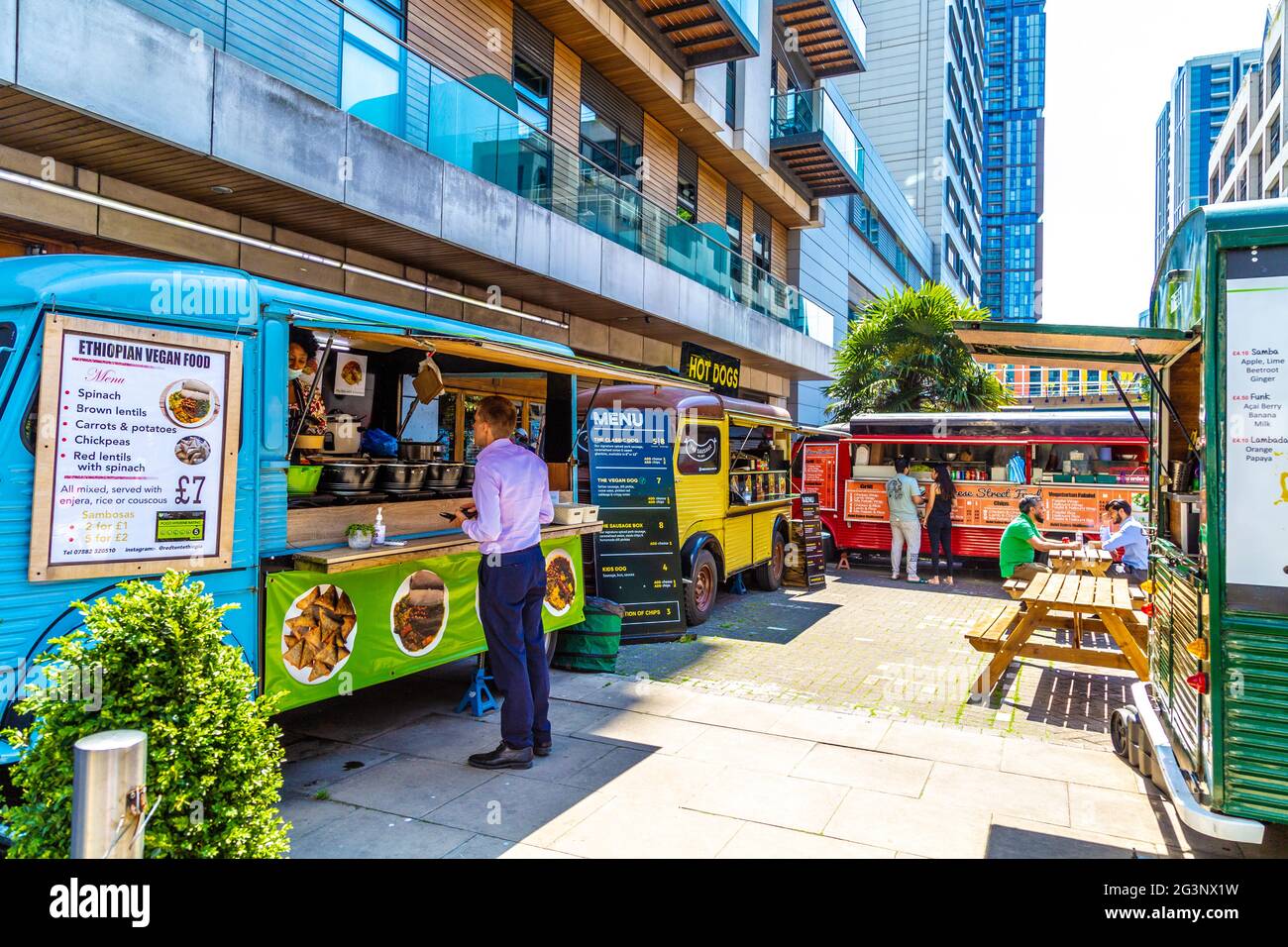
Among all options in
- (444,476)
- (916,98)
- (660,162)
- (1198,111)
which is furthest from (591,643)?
(1198,111)

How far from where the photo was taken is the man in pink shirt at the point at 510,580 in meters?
5.04

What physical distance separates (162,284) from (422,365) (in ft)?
8.54

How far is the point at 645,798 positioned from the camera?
4652 millimetres

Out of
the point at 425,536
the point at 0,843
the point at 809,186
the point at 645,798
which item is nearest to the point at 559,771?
the point at 645,798

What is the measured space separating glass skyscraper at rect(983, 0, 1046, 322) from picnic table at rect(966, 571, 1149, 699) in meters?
153

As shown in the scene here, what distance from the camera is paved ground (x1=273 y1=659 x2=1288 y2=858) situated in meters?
4.14

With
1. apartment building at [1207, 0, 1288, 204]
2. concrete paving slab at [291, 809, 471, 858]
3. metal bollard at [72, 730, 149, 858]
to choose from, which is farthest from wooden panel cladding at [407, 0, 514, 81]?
apartment building at [1207, 0, 1288, 204]

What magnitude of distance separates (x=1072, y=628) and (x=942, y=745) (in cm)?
238

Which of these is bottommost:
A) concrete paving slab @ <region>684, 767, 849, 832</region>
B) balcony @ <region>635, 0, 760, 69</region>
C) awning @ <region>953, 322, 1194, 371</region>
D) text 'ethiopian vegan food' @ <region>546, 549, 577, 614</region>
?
concrete paving slab @ <region>684, 767, 849, 832</region>

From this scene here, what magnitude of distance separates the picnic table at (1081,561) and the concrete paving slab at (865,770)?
17.6ft

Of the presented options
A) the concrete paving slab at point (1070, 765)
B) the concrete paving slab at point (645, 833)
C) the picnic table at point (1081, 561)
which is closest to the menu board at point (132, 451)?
the concrete paving slab at point (645, 833)

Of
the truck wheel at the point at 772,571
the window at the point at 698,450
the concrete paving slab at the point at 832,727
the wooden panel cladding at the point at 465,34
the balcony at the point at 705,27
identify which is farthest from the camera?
the balcony at the point at 705,27

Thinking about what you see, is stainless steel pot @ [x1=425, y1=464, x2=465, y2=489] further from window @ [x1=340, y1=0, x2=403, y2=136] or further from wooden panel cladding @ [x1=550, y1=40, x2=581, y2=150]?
wooden panel cladding @ [x1=550, y1=40, x2=581, y2=150]

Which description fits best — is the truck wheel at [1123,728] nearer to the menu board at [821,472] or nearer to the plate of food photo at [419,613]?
the plate of food photo at [419,613]
